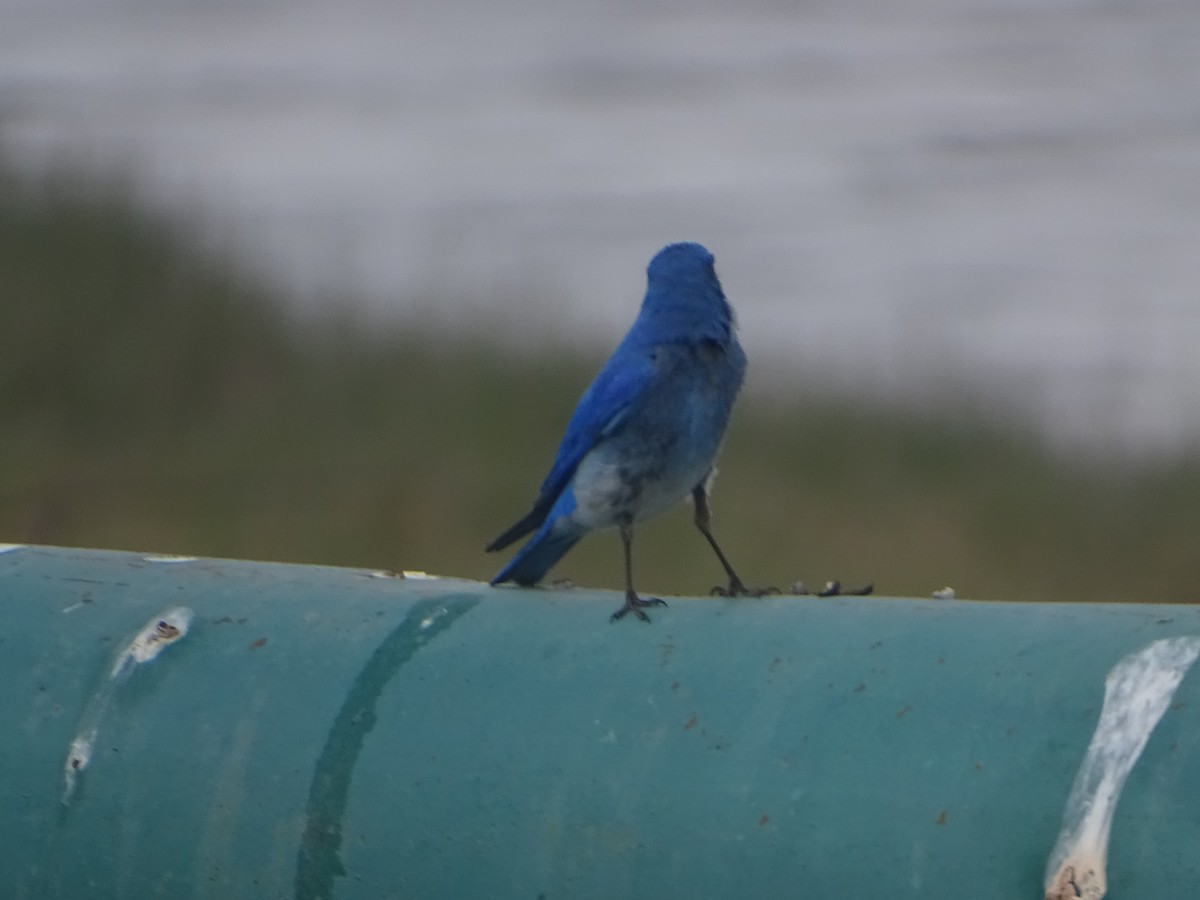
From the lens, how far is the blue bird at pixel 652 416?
3.66 m

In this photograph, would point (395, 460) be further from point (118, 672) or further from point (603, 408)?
point (118, 672)

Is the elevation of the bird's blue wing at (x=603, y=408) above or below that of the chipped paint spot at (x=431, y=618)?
above

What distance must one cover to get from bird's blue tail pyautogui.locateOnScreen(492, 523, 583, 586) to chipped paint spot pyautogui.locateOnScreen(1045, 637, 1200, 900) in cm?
131

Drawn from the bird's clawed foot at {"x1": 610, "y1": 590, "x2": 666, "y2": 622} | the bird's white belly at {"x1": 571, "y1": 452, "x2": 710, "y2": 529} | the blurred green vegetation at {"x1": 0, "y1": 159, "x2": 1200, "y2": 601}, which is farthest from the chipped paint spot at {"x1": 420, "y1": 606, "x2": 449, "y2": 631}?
the blurred green vegetation at {"x1": 0, "y1": 159, "x2": 1200, "y2": 601}

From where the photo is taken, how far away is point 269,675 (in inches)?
114

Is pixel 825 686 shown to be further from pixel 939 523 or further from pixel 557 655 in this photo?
pixel 939 523

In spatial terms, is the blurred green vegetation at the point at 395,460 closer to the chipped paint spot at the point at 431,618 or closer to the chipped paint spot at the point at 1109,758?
the chipped paint spot at the point at 431,618

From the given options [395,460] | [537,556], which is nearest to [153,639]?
[537,556]

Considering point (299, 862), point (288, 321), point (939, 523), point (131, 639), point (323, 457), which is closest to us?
point (299, 862)

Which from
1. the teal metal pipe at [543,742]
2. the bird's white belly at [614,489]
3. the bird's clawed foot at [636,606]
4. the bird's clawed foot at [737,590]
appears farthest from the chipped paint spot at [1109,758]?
the bird's white belly at [614,489]

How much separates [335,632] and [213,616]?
0.23 m

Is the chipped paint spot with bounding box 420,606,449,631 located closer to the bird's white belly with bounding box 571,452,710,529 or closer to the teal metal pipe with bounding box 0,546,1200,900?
the teal metal pipe with bounding box 0,546,1200,900

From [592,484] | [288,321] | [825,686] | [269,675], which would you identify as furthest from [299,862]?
[288,321]

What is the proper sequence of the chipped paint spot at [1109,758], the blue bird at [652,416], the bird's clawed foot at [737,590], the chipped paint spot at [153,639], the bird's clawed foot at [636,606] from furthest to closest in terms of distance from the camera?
the blue bird at [652,416], the bird's clawed foot at [737,590], the chipped paint spot at [153,639], the bird's clawed foot at [636,606], the chipped paint spot at [1109,758]
